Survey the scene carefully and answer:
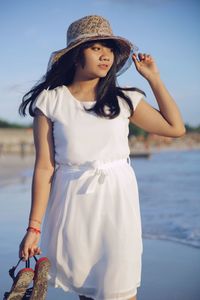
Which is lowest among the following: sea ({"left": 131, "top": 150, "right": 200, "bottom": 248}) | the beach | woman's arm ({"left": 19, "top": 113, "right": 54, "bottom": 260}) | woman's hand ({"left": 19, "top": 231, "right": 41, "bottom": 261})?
sea ({"left": 131, "top": 150, "right": 200, "bottom": 248})

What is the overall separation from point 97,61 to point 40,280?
0.97 metres

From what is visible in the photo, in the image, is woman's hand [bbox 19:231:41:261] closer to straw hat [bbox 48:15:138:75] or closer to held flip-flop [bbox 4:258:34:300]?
held flip-flop [bbox 4:258:34:300]

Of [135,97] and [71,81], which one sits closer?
[135,97]

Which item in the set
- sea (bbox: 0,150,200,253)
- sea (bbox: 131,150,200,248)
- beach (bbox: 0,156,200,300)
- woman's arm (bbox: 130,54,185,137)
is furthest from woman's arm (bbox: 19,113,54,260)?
sea (bbox: 131,150,200,248)

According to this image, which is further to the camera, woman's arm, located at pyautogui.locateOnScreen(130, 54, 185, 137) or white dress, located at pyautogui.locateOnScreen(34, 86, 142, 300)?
woman's arm, located at pyautogui.locateOnScreen(130, 54, 185, 137)

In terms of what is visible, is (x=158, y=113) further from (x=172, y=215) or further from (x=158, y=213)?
(x=158, y=213)

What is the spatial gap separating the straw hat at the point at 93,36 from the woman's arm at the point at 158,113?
12 cm

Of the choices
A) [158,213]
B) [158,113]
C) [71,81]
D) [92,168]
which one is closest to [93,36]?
[71,81]

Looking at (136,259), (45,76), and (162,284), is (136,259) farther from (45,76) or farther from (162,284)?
(162,284)

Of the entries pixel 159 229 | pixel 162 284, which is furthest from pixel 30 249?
pixel 159 229

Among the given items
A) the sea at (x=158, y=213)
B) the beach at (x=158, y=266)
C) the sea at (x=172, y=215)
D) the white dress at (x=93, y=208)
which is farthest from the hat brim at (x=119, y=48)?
the sea at (x=172, y=215)

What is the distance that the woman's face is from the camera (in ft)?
7.93

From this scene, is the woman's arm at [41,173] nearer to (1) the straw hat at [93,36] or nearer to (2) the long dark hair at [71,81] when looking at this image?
(2) the long dark hair at [71,81]

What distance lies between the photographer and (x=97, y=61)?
94.9 inches
